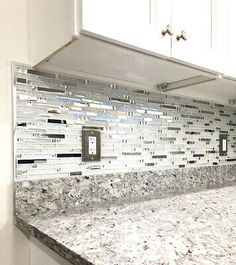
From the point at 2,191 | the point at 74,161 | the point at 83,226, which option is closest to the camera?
the point at 83,226

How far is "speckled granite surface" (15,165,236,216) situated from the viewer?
2.56 feet

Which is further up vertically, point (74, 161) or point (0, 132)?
point (0, 132)

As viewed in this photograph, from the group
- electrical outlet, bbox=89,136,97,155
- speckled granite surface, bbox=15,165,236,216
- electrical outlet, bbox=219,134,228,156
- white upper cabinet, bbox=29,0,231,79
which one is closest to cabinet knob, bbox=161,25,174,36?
white upper cabinet, bbox=29,0,231,79

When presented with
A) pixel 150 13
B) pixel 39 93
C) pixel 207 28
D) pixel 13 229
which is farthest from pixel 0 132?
pixel 207 28

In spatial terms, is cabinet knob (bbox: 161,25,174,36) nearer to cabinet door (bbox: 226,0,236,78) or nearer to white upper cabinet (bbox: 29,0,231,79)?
white upper cabinet (bbox: 29,0,231,79)

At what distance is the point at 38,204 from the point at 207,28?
2.71 feet

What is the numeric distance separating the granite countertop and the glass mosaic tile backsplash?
187 millimetres

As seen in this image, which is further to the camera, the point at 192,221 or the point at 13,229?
the point at 13,229

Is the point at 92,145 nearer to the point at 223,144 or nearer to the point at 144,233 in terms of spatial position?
the point at 144,233

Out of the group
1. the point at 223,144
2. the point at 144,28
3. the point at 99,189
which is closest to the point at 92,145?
the point at 99,189

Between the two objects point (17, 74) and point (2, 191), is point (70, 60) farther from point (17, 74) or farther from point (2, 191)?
point (2, 191)

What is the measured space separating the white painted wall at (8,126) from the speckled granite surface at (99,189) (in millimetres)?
39

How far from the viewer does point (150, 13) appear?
28.4 inches

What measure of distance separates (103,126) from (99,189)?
24 cm
